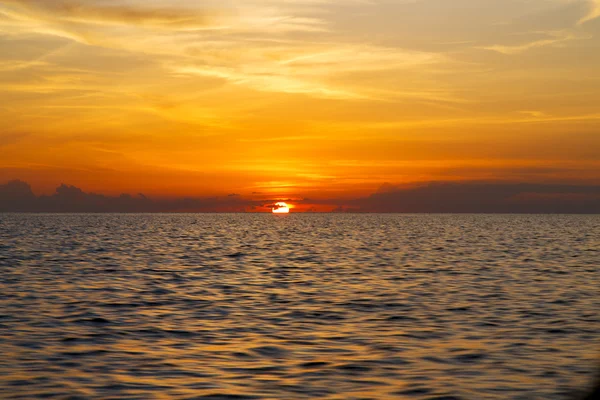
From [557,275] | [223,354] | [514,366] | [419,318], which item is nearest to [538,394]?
[514,366]

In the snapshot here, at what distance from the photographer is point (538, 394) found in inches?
558

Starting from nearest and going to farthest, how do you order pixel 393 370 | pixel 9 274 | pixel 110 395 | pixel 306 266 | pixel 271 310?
1. pixel 110 395
2. pixel 393 370
3. pixel 271 310
4. pixel 9 274
5. pixel 306 266

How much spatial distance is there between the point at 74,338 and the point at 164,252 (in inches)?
1555

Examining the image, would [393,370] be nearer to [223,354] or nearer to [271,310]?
[223,354]

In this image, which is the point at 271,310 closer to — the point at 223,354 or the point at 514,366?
the point at 223,354

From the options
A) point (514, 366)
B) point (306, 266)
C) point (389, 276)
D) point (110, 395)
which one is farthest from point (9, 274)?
point (514, 366)

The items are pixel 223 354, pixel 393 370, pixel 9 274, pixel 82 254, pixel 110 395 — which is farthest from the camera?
pixel 82 254

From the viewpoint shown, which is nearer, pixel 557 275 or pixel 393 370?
pixel 393 370

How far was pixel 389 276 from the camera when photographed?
37.6m

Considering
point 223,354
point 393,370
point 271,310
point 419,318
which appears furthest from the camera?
point 271,310

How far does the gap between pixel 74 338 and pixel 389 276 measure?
21.0 meters

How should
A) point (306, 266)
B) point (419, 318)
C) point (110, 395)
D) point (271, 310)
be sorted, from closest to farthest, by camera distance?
point (110, 395) < point (419, 318) < point (271, 310) < point (306, 266)

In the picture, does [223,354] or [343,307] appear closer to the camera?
[223,354]

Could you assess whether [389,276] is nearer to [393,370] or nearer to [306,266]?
[306,266]
